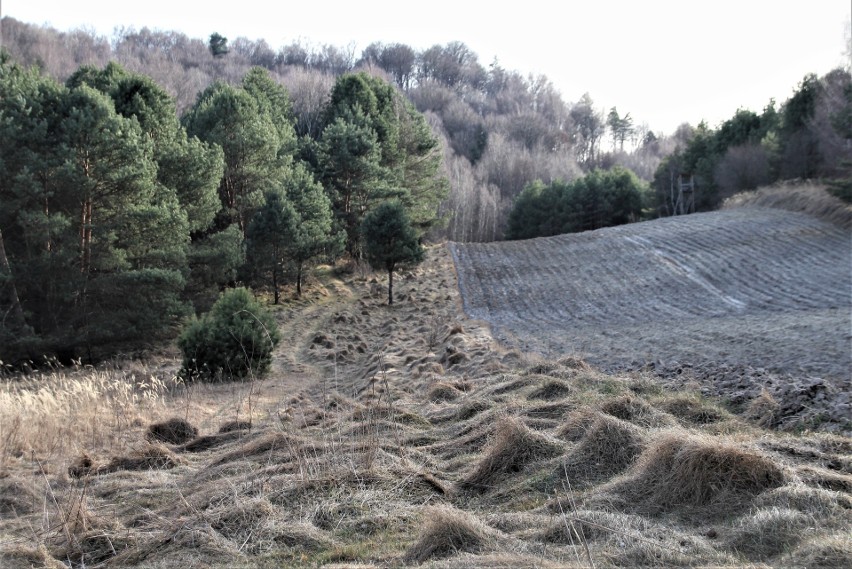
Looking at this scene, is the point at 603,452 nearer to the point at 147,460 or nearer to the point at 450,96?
the point at 147,460

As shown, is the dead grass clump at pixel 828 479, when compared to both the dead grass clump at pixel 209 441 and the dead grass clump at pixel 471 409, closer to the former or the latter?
the dead grass clump at pixel 471 409

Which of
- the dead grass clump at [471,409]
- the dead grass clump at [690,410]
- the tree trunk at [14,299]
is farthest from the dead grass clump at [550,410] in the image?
the tree trunk at [14,299]

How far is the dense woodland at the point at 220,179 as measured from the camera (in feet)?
62.3

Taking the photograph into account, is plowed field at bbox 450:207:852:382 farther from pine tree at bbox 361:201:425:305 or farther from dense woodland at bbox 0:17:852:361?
dense woodland at bbox 0:17:852:361

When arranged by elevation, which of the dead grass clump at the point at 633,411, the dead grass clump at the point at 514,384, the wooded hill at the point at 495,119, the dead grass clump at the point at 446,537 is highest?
the wooded hill at the point at 495,119

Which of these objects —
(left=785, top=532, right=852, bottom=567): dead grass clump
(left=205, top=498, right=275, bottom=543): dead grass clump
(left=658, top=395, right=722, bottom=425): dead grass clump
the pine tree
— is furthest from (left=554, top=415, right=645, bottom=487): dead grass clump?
the pine tree

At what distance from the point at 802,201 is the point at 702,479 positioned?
123 ft

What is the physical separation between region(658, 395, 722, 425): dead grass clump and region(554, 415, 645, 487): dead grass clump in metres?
1.17

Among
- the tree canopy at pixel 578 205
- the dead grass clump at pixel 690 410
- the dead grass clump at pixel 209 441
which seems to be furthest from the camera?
the tree canopy at pixel 578 205

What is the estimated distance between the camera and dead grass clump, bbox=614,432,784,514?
435 centimetres

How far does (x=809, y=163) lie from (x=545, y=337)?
32.7 meters

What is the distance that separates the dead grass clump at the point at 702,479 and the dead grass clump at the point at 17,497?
5.38 metres

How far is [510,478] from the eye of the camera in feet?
17.6

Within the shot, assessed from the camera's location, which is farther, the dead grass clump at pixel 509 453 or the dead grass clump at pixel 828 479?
the dead grass clump at pixel 509 453
